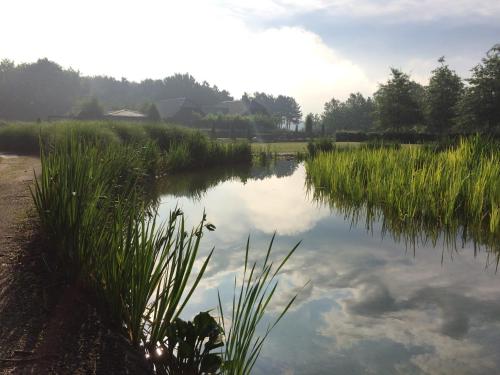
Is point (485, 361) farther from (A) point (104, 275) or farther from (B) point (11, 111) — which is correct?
(B) point (11, 111)

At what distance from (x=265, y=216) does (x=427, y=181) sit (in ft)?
10.6

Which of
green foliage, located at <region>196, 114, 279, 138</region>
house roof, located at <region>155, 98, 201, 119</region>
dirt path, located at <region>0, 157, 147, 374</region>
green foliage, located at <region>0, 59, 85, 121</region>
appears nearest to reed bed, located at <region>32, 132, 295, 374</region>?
dirt path, located at <region>0, 157, 147, 374</region>

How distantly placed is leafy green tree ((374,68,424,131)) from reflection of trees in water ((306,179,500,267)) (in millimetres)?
32752

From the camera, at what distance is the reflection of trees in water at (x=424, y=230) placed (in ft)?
21.0

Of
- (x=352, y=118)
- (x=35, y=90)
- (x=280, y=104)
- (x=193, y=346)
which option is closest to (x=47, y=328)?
(x=193, y=346)

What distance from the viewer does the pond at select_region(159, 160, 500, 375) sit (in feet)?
11.3

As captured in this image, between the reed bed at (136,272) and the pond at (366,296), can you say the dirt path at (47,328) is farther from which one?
the pond at (366,296)

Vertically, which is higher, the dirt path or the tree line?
the tree line

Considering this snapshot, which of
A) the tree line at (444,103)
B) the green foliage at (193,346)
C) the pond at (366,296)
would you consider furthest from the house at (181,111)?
the green foliage at (193,346)

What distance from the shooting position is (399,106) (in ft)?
127

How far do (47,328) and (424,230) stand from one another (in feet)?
19.2

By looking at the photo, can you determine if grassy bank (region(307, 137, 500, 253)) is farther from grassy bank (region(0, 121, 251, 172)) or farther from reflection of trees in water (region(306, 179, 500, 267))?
grassy bank (region(0, 121, 251, 172))

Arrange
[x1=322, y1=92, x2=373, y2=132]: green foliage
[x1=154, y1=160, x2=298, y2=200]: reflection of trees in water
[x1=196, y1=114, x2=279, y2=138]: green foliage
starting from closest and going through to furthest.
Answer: [x1=154, y1=160, x2=298, y2=200]: reflection of trees in water < [x1=196, y1=114, x2=279, y2=138]: green foliage < [x1=322, y1=92, x2=373, y2=132]: green foliage

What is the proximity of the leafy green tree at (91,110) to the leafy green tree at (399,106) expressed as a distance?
1072 inches
